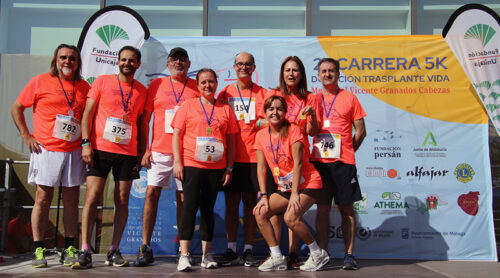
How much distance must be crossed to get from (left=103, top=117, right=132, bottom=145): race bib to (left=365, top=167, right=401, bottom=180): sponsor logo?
8.01 feet

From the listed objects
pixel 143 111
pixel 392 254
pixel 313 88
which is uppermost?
pixel 313 88

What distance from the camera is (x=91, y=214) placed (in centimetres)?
352

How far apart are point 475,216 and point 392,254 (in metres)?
0.91

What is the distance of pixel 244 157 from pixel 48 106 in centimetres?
171

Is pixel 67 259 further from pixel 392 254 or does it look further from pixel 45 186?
pixel 392 254

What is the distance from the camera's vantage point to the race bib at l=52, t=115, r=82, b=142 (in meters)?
3.56

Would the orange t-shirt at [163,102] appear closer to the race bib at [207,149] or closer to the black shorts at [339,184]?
the race bib at [207,149]

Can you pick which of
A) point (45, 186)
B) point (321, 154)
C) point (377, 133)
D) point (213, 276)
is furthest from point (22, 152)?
point (377, 133)

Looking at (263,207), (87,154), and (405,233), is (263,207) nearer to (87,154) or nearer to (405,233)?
(87,154)

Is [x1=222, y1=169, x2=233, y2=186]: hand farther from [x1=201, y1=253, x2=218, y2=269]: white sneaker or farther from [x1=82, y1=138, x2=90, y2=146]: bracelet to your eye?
[x1=82, y1=138, x2=90, y2=146]: bracelet

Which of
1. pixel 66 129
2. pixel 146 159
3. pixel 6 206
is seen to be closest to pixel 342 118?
pixel 146 159

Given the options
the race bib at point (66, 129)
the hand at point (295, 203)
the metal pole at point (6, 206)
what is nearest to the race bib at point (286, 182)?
the hand at point (295, 203)

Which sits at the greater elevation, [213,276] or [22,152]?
[22,152]

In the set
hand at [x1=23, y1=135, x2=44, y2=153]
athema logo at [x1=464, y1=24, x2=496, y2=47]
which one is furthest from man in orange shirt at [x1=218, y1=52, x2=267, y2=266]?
athema logo at [x1=464, y1=24, x2=496, y2=47]
